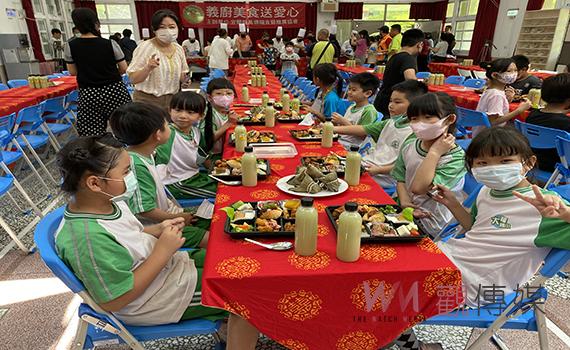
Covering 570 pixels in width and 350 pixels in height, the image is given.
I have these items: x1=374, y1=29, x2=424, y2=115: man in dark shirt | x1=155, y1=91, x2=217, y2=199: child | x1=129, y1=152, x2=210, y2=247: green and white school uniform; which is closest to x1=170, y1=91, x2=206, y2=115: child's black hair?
x1=155, y1=91, x2=217, y2=199: child

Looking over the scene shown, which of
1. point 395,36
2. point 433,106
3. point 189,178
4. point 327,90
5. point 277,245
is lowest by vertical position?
point 189,178

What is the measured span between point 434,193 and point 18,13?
11.5 m

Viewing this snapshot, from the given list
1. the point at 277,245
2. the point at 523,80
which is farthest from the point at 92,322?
the point at 523,80

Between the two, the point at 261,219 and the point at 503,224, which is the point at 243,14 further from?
the point at 503,224

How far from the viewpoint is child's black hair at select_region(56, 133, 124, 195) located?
3.66 feet

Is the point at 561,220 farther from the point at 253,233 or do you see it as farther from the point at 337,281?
the point at 253,233

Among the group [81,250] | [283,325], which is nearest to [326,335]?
[283,325]

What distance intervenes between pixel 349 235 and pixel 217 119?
2088 mm

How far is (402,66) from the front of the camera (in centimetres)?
379

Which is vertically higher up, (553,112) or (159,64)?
(159,64)

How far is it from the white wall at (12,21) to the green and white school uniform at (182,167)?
918 cm

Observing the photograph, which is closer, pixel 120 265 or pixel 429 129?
pixel 120 265

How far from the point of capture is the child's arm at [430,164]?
165 cm

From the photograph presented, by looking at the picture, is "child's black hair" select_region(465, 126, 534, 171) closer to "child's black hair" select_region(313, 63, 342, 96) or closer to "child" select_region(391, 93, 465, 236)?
"child" select_region(391, 93, 465, 236)
